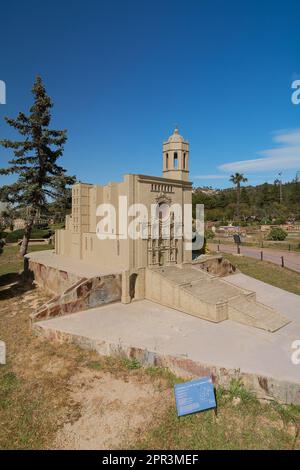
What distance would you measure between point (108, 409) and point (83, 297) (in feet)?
24.9

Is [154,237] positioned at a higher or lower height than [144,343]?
higher

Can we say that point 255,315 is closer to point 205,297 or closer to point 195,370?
point 205,297

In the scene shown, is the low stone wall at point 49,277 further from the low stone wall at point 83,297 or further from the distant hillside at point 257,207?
the distant hillside at point 257,207

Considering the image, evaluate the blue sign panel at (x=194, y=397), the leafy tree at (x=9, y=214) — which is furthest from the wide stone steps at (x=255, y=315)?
the leafy tree at (x=9, y=214)

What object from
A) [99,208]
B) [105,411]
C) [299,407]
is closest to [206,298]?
[299,407]

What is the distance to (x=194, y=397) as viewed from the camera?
351 inches

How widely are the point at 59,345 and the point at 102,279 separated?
455cm

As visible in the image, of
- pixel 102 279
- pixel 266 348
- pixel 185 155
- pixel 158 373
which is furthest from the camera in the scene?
pixel 185 155

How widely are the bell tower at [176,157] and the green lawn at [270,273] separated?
10701mm

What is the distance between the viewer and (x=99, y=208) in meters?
21.9

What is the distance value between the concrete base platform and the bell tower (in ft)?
31.6

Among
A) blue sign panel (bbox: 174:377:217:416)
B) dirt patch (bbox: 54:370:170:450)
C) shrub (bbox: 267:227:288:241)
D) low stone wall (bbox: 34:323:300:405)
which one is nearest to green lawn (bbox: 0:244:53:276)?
low stone wall (bbox: 34:323:300:405)

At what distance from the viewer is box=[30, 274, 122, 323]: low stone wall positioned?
585 inches

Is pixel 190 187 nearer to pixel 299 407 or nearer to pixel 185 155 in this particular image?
pixel 185 155
